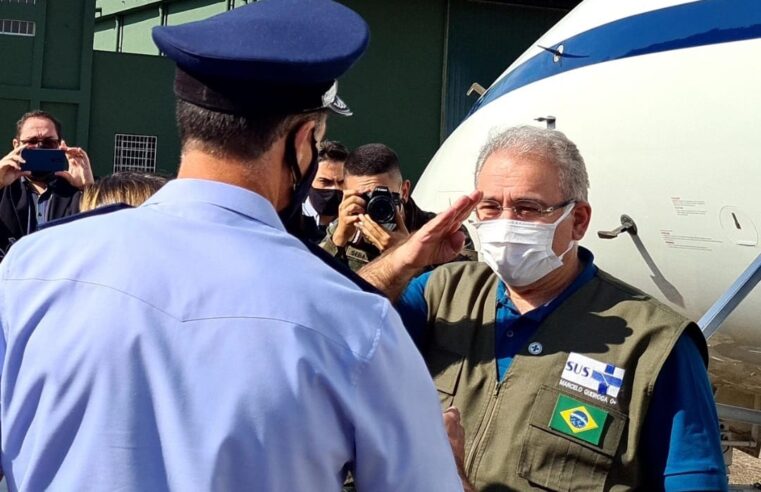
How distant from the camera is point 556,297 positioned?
2502 millimetres

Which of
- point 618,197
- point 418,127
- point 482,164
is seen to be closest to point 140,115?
point 418,127

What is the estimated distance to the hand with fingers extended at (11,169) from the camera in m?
5.05

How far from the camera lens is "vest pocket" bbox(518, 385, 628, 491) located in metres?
2.21

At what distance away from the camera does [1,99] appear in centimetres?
1596

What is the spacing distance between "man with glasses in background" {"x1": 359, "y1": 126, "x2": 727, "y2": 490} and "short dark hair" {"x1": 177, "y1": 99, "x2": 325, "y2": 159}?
3.34ft

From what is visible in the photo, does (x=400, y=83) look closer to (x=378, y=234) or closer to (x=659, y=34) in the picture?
(x=659, y=34)

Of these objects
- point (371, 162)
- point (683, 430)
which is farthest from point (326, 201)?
point (683, 430)

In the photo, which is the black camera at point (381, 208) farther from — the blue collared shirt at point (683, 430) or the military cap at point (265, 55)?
the military cap at point (265, 55)

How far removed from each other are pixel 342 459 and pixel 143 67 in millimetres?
16066

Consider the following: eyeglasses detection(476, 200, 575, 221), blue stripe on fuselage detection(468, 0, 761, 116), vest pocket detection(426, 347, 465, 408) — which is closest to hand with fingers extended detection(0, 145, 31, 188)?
blue stripe on fuselage detection(468, 0, 761, 116)

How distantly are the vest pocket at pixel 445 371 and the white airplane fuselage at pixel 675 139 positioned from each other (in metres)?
2.13

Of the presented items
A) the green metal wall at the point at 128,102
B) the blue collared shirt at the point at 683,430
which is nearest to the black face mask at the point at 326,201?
the blue collared shirt at the point at 683,430

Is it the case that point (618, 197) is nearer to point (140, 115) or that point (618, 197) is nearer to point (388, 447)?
point (388, 447)

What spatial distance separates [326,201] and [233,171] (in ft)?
13.5
